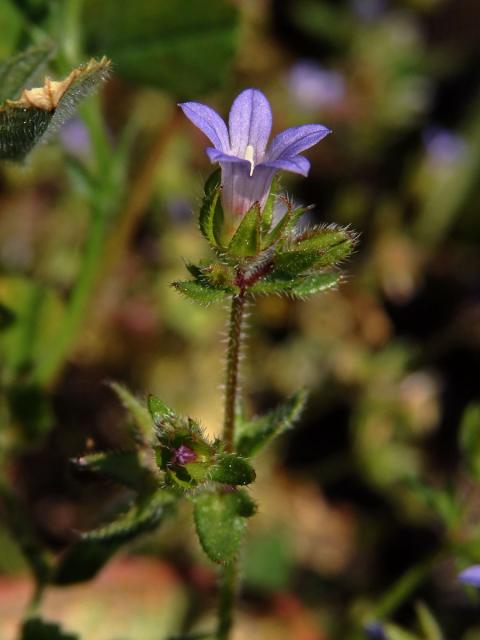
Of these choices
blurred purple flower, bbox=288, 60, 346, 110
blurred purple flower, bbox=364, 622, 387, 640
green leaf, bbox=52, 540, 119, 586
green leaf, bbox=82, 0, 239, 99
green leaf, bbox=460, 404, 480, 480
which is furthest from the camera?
blurred purple flower, bbox=288, 60, 346, 110

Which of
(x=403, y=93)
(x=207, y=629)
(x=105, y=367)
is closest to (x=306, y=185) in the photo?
(x=403, y=93)

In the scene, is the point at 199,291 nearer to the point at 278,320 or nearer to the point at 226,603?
the point at 226,603

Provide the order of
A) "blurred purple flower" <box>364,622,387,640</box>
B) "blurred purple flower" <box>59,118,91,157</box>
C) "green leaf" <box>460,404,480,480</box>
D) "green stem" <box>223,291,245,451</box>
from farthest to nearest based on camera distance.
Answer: "blurred purple flower" <box>59,118,91,157</box>, "green leaf" <box>460,404,480,480</box>, "blurred purple flower" <box>364,622,387,640</box>, "green stem" <box>223,291,245,451</box>

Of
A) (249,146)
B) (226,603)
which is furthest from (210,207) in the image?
(226,603)

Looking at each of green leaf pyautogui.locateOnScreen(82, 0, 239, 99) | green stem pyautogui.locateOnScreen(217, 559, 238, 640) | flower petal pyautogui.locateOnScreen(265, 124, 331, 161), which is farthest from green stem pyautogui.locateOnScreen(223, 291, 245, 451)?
green leaf pyautogui.locateOnScreen(82, 0, 239, 99)

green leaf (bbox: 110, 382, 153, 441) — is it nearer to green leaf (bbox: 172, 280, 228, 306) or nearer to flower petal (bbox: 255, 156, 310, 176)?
green leaf (bbox: 172, 280, 228, 306)

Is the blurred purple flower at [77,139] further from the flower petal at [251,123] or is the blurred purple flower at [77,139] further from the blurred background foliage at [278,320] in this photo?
the flower petal at [251,123]

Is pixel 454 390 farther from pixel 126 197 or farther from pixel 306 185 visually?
pixel 126 197
